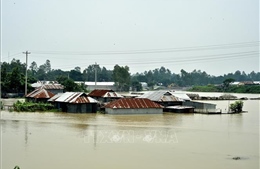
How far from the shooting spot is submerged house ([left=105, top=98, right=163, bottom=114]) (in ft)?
102

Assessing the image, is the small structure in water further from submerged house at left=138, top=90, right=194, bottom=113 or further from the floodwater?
the floodwater

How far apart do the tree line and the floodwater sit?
2335 centimetres

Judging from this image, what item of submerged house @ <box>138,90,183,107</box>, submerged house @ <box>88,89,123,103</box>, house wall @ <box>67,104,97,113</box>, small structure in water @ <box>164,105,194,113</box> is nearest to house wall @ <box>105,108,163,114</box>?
house wall @ <box>67,104,97,113</box>

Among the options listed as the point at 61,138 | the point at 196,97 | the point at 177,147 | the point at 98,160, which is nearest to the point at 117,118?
the point at 61,138

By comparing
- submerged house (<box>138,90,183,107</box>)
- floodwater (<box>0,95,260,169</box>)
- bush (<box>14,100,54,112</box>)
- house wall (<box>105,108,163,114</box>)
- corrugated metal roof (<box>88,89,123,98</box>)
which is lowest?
floodwater (<box>0,95,260,169</box>)

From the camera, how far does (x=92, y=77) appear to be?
101m

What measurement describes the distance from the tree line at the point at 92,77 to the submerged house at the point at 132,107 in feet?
65.4

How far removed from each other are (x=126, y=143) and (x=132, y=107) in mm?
13934

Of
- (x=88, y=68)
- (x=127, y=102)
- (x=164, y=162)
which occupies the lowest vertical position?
(x=164, y=162)

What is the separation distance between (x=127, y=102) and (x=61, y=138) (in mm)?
13291

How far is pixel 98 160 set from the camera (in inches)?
563

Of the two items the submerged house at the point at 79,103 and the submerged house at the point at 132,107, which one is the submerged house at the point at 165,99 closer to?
the submerged house at the point at 132,107

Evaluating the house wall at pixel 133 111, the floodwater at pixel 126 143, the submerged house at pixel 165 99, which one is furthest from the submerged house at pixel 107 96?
the floodwater at pixel 126 143

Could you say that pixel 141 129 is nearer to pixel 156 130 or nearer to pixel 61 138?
pixel 156 130
